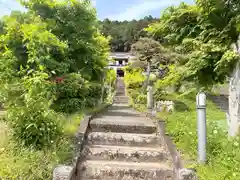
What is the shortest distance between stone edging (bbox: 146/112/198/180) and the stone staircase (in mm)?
90

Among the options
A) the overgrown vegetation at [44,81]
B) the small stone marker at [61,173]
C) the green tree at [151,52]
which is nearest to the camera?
the small stone marker at [61,173]

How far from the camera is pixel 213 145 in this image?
361 cm

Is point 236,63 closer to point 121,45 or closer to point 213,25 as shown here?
point 213,25

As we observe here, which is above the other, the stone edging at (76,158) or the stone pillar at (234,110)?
the stone pillar at (234,110)

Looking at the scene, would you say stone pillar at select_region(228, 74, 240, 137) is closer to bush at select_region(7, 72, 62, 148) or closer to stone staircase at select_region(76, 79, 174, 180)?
stone staircase at select_region(76, 79, 174, 180)

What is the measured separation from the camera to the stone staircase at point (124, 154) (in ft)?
11.3

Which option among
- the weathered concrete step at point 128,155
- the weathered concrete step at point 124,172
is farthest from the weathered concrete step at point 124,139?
A: the weathered concrete step at point 124,172

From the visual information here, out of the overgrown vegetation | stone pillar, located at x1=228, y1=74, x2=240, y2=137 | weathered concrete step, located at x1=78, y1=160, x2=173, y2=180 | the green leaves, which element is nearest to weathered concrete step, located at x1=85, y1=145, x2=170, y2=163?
weathered concrete step, located at x1=78, y1=160, x2=173, y2=180

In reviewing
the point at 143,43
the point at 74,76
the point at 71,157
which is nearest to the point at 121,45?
the point at 143,43

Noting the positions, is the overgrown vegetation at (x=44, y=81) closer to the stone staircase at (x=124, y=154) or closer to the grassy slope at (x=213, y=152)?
the stone staircase at (x=124, y=154)

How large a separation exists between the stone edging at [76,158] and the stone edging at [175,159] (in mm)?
1326

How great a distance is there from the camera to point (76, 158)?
11.3ft

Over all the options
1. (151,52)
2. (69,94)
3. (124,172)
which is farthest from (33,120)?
(151,52)

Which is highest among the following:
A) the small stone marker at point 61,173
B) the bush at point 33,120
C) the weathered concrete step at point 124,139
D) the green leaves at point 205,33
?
the green leaves at point 205,33
